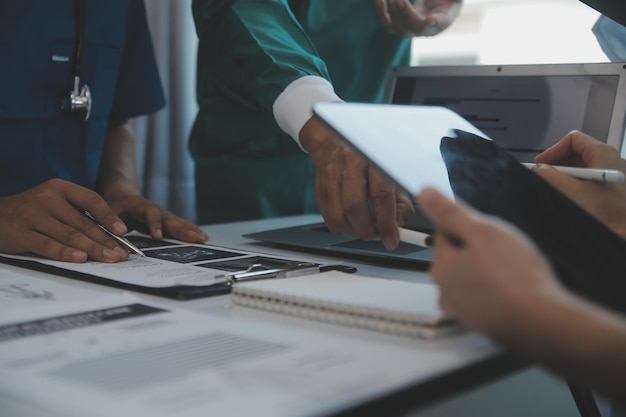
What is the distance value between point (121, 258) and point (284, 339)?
1.15 ft

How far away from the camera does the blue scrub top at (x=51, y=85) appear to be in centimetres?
115

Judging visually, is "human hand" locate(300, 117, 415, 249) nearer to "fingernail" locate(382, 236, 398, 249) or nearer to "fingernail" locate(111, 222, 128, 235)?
"fingernail" locate(382, 236, 398, 249)

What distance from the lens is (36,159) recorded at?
1214 mm

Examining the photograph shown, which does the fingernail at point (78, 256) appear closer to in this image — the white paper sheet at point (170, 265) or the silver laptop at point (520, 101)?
the white paper sheet at point (170, 265)

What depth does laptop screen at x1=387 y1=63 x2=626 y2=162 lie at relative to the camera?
44.0 inches

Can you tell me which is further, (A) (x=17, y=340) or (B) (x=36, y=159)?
(B) (x=36, y=159)

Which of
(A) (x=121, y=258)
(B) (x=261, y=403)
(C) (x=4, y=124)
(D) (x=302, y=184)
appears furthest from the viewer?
(D) (x=302, y=184)

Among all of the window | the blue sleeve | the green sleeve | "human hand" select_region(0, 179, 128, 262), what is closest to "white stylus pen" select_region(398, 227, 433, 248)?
"human hand" select_region(0, 179, 128, 262)

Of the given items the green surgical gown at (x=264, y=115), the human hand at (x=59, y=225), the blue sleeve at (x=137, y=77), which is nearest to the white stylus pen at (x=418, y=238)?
the human hand at (x=59, y=225)

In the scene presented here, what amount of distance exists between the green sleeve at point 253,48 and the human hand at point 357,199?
27 cm

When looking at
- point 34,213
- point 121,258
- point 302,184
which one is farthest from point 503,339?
point 302,184

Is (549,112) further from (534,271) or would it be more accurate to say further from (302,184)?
(534,271)

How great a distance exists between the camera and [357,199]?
82 centimetres

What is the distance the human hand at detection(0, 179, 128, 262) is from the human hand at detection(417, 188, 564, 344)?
1.48 ft
